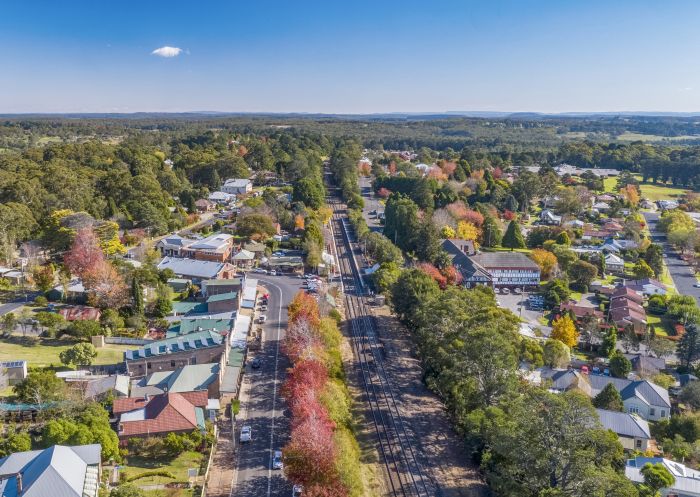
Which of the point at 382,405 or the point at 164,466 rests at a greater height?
the point at 164,466

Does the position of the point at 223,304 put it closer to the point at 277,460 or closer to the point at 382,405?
the point at 382,405

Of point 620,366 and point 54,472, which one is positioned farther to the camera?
point 620,366

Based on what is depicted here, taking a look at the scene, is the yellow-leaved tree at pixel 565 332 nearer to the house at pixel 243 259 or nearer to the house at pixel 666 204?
the house at pixel 243 259

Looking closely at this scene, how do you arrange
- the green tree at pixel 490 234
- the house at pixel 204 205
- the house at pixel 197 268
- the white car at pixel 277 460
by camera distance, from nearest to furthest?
the white car at pixel 277 460, the house at pixel 197 268, the green tree at pixel 490 234, the house at pixel 204 205

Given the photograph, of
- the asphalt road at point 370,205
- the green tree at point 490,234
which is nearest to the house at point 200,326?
the asphalt road at point 370,205

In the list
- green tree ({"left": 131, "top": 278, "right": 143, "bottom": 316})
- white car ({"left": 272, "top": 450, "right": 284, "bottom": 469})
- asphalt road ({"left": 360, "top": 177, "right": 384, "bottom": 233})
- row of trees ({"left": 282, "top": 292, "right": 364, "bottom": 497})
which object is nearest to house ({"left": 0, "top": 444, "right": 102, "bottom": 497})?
white car ({"left": 272, "top": 450, "right": 284, "bottom": 469})

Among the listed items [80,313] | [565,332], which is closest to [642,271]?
[565,332]

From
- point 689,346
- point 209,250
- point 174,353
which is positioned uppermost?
point 209,250
